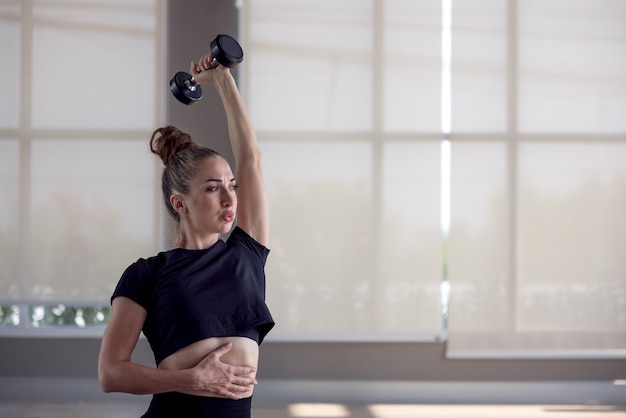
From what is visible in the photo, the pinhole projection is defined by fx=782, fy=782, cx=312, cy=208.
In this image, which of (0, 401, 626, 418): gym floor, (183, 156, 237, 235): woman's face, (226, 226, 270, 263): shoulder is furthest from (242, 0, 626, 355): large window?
(183, 156, 237, 235): woman's face

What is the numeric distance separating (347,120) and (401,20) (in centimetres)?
65

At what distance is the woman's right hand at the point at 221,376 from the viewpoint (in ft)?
4.47

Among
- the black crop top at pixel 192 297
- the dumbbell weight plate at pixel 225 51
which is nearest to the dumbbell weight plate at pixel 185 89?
the dumbbell weight plate at pixel 225 51

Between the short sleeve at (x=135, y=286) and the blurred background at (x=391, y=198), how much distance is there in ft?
10.1

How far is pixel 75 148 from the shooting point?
4.60 m

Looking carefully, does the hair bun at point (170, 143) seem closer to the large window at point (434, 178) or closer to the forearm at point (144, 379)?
the forearm at point (144, 379)

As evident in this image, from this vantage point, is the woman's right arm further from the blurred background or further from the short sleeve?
the blurred background

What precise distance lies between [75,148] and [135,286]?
3.41 metres

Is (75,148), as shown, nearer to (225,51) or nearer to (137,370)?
(225,51)

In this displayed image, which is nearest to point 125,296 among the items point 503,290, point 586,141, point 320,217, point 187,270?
point 187,270

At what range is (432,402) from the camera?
14.7ft

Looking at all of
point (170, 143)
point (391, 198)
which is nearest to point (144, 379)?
point (170, 143)

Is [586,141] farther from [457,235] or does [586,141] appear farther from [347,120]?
[347,120]

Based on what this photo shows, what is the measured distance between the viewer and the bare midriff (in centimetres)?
140
